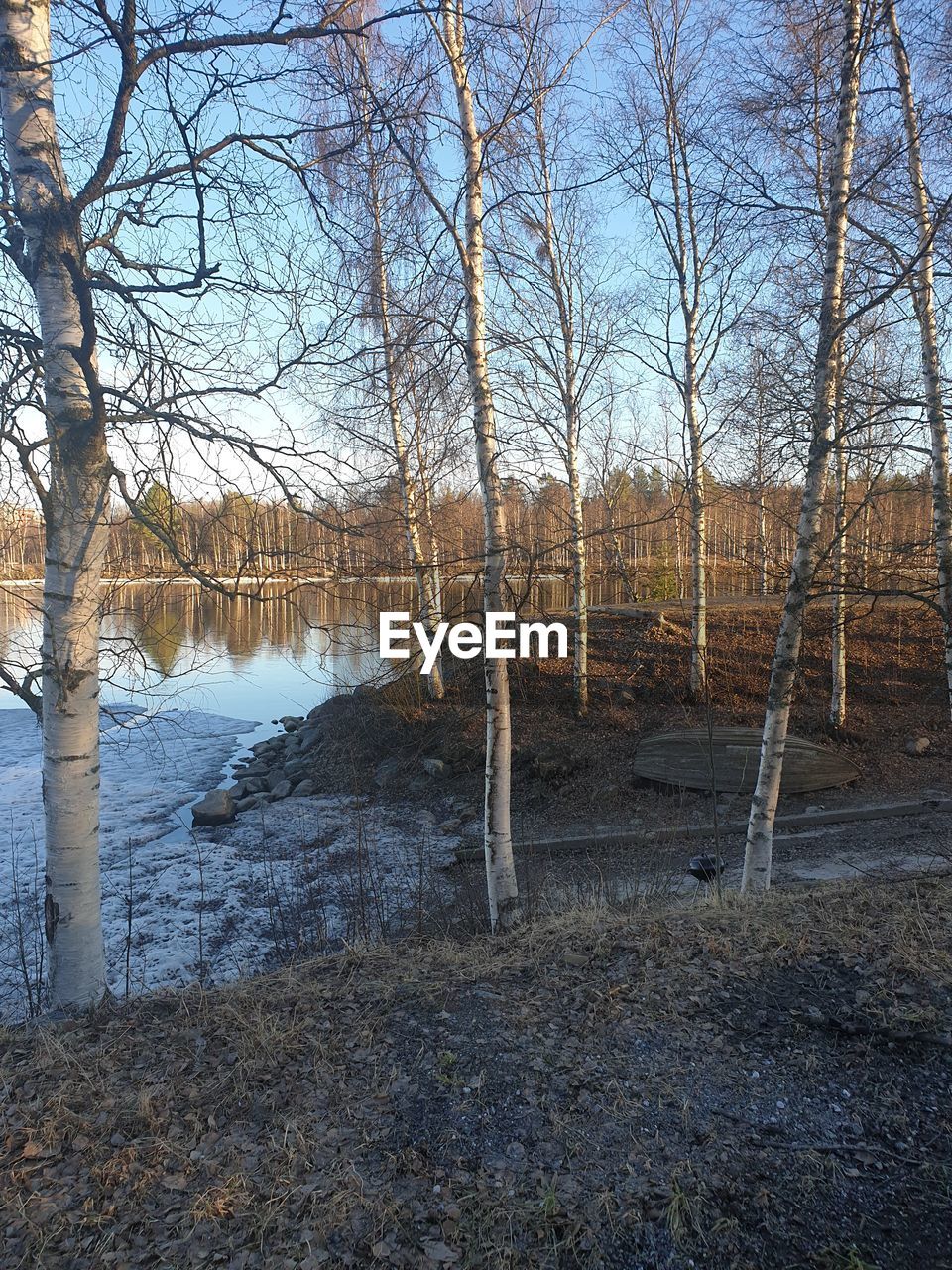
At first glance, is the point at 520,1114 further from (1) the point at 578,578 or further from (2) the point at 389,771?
(2) the point at 389,771

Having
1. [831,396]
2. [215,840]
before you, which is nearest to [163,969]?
[215,840]

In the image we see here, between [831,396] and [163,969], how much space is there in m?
7.84

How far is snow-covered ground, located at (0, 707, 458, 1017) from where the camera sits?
6832 millimetres

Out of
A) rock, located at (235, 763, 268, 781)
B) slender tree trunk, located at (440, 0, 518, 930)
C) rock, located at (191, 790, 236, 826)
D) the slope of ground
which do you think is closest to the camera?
the slope of ground

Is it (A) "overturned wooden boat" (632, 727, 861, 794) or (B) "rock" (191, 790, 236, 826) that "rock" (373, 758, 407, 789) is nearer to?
(B) "rock" (191, 790, 236, 826)

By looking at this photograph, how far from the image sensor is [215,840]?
35.2 feet

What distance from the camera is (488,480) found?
6184 millimetres

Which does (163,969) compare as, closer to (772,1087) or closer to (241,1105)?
(241,1105)

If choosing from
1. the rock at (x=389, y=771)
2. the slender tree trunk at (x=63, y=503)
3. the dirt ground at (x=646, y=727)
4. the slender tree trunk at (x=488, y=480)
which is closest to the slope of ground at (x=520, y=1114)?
the slender tree trunk at (x=63, y=503)

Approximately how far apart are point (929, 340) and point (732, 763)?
6.08 meters

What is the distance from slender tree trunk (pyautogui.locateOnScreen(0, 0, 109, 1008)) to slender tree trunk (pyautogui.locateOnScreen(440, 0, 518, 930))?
2.90m

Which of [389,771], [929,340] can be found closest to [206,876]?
[389,771]

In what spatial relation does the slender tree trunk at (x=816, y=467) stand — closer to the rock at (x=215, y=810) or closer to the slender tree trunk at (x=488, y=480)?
the slender tree trunk at (x=488, y=480)

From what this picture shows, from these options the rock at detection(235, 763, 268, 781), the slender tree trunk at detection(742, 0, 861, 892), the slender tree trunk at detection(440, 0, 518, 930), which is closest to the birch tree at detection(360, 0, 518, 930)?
the slender tree trunk at detection(440, 0, 518, 930)
